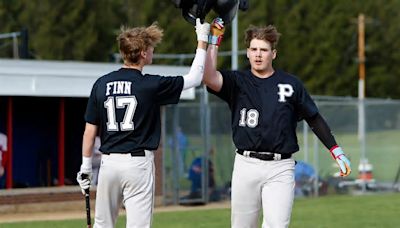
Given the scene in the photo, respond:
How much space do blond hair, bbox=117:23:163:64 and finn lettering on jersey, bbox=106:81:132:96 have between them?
0.21 m

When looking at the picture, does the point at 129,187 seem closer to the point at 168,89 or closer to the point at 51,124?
the point at 168,89

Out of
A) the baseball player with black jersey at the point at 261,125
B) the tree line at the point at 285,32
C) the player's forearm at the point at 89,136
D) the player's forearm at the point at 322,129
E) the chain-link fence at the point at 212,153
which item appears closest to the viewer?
the player's forearm at the point at 89,136

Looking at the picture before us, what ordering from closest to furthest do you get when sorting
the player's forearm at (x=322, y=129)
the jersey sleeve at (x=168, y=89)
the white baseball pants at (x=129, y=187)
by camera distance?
1. the white baseball pants at (x=129, y=187)
2. the jersey sleeve at (x=168, y=89)
3. the player's forearm at (x=322, y=129)

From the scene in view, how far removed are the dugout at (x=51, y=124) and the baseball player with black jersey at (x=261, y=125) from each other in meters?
11.8

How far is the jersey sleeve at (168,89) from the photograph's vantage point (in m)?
8.93

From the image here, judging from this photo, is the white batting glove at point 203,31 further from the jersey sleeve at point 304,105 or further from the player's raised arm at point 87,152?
the player's raised arm at point 87,152

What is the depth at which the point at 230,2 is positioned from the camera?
30.8ft

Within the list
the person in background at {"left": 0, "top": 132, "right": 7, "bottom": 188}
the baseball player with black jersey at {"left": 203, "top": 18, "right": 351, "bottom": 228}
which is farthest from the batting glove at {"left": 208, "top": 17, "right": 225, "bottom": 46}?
the person in background at {"left": 0, "top": 132, "right": 7, "bottom": 188}

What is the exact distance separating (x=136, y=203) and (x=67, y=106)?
14.2 meters

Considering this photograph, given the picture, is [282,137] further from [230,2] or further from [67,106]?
[67,106]

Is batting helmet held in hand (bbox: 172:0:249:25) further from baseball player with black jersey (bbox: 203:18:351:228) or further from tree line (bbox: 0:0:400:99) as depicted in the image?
tree line (bbox: 0:0:400:99)

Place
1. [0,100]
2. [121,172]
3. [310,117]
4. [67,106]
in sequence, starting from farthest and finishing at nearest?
1. [67,106]
2. [0,100]
3. [310,117]
4. [121,172]

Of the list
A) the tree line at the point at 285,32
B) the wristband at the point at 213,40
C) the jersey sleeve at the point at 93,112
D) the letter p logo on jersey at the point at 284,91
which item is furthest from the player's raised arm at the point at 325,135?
the tree line at the point at 285,32

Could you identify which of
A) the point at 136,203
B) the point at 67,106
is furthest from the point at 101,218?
the point at 67,106
